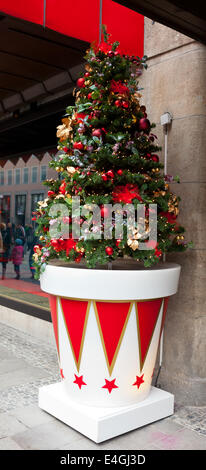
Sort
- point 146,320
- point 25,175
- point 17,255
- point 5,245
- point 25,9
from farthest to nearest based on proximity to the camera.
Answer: point 5,245 → point 17,255 → point 25,175 → point 25,9 → point 146,320

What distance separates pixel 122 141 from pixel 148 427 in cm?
223

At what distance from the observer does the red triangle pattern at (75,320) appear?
3105 mm

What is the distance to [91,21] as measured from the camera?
420cm

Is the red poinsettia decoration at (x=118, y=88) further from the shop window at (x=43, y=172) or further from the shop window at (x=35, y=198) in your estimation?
the shop window at (x=35, y=198)

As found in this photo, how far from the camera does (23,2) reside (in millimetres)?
3811

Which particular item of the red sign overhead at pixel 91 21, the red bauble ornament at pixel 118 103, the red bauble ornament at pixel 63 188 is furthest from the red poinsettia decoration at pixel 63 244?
the red sign overhead at pixel 91 21

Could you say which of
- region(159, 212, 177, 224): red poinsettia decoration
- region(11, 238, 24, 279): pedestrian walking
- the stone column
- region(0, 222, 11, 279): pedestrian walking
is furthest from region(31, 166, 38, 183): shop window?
region(159, 212, 177, 224): red poinsettia decoration

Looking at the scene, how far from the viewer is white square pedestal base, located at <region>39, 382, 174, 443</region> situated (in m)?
3.01

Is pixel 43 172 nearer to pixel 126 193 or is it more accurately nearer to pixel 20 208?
pixel 20 208

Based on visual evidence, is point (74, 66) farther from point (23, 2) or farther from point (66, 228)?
point (66, 228)

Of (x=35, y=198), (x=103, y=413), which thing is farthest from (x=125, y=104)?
(x=35, y=198)

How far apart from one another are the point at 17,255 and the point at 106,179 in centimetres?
468

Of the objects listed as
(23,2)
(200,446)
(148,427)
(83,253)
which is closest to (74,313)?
(83,253)

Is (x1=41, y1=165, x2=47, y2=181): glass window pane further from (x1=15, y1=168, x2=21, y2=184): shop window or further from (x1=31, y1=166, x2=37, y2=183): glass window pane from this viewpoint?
(x1=15, y1=168, x2=21, y2=184): shop window
